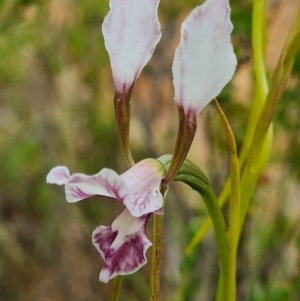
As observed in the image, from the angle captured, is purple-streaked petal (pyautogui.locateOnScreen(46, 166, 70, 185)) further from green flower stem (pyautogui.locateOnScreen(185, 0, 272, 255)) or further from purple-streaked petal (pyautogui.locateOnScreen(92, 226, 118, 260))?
green flower stem (pyautogui.locateOnScreen(185, 0, 272, 255))

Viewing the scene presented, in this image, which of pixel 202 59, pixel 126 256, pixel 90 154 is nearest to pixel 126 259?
pixel 126 256

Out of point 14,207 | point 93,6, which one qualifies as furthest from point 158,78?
point 14,207

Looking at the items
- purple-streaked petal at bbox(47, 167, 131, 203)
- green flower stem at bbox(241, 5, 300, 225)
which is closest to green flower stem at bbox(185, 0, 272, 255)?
green flower stem at bbox(241, 5, 300, 225)

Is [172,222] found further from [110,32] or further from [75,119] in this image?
[110,32]

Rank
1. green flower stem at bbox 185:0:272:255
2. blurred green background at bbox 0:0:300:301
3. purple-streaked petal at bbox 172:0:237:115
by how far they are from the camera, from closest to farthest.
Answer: purple-streaked petal at bbox 172:0:237:115
green flower stem at bbox 185:0:272:255
blurred green background at bbox 0:0:300:301

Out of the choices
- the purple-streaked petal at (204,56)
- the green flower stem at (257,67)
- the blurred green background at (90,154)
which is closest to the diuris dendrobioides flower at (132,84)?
the purple-streaked petal at (204,56)

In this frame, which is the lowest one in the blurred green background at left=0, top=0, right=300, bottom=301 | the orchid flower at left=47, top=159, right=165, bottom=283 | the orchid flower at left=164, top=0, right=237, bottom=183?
the blurred green background at left=0, top=0, right=300, bottom=301

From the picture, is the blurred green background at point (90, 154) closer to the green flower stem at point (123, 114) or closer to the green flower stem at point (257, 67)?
the green flower stem at point (257, 67)

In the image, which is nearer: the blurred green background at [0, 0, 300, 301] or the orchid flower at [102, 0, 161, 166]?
the orchid flower at [102, 0, 161, 166]
